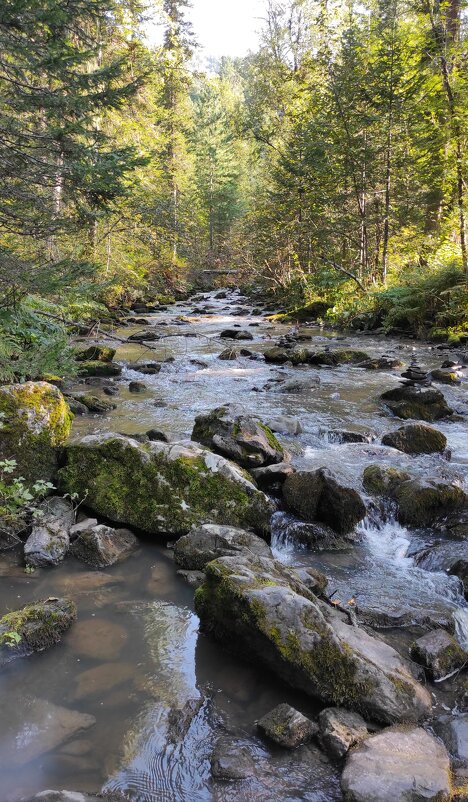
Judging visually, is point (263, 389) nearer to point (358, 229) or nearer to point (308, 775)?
point (308, 775)

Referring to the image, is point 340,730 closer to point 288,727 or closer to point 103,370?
point 288,727

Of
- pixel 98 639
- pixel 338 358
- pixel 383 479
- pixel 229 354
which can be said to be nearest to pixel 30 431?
pixel 98 639

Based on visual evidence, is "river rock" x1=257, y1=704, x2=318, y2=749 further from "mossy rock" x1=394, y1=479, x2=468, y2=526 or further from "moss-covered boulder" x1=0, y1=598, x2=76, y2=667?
"mossy rock" x1=394, y1=479, x2=468, y2=526

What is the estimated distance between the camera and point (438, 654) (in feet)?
12.0

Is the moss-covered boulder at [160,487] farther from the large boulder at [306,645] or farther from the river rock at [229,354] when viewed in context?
the river rock at [229,354]

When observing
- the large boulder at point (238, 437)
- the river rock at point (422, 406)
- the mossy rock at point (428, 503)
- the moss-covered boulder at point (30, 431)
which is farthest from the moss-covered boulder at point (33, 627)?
the river rock at point (422, 406)

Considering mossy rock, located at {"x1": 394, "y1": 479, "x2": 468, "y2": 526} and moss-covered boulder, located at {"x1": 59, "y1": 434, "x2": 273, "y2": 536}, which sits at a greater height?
moss-covered boulder, located at {"x1": 59, "y1": 434, "x2": 273, "y2": 536}

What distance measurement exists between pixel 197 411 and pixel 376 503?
452cm

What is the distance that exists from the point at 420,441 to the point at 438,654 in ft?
14.6

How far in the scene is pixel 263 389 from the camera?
11.6 metres

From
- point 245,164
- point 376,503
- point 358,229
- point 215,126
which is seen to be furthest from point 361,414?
point 245,164

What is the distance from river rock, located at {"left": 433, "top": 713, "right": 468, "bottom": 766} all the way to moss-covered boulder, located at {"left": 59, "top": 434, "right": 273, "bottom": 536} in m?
2.61

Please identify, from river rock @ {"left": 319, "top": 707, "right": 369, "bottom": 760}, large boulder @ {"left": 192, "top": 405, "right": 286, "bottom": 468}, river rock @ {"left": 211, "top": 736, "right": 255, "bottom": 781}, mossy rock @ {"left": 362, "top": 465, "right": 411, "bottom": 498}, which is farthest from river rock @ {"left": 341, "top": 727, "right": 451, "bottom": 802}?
large boulder @ {"left": 192, "top": 405, "right": 286, "bottom": 468}

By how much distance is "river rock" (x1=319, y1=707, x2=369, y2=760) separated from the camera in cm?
285
